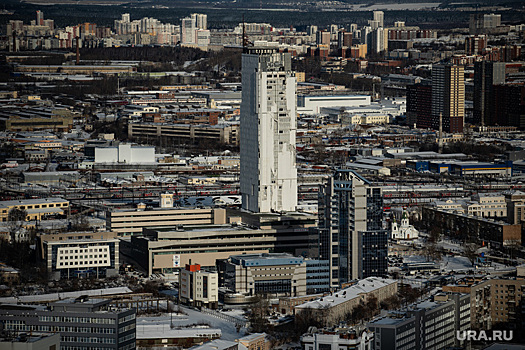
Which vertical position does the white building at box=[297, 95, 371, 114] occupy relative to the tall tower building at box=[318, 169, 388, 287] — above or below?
above

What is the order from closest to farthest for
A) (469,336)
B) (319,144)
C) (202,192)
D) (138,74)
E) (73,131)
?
(469,336)
(202,192)
(319,144)
(73,131)
(138,74)

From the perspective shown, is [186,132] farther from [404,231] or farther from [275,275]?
[275,275]

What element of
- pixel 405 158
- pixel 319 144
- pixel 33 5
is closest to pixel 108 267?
pixel 405 158

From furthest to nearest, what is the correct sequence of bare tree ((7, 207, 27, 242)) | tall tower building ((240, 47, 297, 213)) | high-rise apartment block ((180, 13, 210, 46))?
1. high-rise apartment block ((180, 13, 210, 46))
2. bare tree ((7, 207, 27, 242))
3. tall tower building ((240, 47, 297, 213))

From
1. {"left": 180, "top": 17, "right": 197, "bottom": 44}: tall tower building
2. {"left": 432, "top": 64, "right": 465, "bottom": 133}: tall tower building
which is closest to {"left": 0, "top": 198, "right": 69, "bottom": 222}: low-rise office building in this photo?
{"left": 432, "top": 64, "right": 465, "bottom": 133}: tall tower building

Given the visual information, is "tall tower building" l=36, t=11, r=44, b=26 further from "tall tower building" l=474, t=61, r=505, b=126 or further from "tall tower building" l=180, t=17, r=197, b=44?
"tall tower building" l=474, t=61, r=505, b=126

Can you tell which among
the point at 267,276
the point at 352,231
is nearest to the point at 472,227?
the point at 352,231

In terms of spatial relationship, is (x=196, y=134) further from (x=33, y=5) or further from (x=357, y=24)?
(x=357, y=24)
